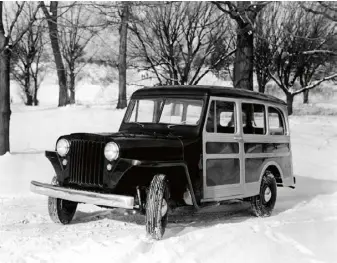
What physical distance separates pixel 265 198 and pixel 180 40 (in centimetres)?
1963

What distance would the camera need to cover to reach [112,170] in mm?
5309

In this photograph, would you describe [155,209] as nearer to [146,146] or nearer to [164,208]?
[164,208]

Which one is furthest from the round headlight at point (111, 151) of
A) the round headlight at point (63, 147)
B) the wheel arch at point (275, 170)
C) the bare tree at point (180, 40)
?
the bare tree at point (180, 40)

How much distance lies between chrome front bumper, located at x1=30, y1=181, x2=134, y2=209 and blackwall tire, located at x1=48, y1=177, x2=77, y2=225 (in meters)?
0.53

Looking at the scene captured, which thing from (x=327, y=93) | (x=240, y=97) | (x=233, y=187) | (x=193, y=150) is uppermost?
(x=327, y=93)

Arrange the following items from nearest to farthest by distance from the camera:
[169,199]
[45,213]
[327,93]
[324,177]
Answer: [169,199], [45,213], [324,177], [327,93]

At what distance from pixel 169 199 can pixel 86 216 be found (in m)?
1.73

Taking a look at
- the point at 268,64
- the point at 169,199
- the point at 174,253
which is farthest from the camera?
the point at 268,64

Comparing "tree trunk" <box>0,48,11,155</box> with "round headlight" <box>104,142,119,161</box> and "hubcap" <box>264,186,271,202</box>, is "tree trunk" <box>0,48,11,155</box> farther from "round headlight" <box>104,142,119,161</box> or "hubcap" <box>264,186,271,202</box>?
"round headlight" <box>104,142,119,161</box>

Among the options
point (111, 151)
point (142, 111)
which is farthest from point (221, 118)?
point (111, 151)

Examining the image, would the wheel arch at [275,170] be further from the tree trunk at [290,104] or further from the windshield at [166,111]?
the tree trunk at [290,104]

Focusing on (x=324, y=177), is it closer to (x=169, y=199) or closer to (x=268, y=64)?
(x=169, y=199)

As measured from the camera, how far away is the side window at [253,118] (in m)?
7.12

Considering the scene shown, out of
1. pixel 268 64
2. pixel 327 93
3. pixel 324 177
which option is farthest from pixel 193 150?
pixel 327 93
